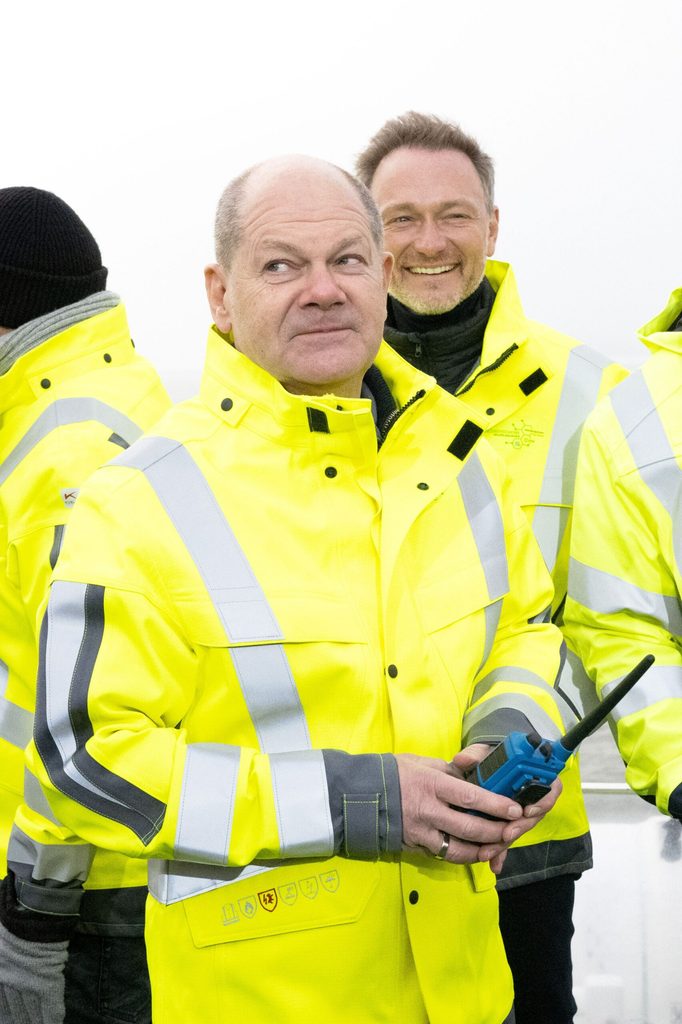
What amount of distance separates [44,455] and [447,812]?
2.77ft

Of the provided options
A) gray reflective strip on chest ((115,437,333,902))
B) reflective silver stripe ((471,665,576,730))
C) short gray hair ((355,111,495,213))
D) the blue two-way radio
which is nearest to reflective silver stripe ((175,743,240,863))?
gray reflective strip on chest ((115,437,333,902))

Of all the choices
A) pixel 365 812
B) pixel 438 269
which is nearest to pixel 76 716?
pixel 365 812

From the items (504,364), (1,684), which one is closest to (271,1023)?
(1,684)

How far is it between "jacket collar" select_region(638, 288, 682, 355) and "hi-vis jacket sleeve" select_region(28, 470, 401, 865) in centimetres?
79

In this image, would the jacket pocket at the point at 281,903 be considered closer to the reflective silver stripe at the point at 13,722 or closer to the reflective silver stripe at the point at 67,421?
the reflective silver stripe at the point at 13,722

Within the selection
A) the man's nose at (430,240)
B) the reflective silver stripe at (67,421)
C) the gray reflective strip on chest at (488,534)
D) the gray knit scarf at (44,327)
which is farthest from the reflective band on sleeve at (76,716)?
the man's nose at (430,240)

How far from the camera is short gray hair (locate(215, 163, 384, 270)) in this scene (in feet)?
4.99

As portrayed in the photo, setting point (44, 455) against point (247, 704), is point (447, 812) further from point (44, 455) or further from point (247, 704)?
point (44, 455)

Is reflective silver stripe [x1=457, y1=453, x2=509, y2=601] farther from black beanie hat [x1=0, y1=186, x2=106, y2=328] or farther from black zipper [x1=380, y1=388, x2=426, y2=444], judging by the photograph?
black beanie hat [x1=0, y1=186, x2=106, y2=328]

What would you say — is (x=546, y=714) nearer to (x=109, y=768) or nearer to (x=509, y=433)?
(x=109, y=768)

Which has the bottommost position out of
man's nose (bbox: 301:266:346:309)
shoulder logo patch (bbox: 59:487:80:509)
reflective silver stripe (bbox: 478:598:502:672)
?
shoulder logo patch (bbox: 59:487:80:509)

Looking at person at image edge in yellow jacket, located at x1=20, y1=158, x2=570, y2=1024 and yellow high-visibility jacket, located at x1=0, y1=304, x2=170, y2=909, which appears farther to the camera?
yellow high-visibility jacket, located at x1=0, y1=304, x2=170, y2=909

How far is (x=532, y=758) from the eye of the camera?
4.10 ft

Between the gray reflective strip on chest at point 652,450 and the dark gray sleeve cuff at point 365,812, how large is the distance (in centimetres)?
59
